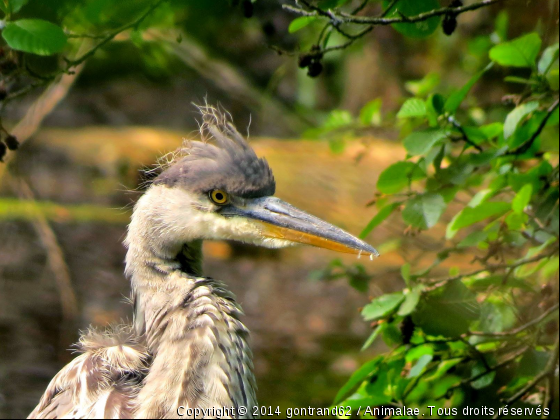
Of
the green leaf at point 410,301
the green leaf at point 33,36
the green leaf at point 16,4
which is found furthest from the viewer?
the green leaf at point 410,301

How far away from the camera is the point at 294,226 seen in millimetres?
2424

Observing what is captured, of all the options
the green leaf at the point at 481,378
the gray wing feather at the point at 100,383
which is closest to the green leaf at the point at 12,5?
the gray wing feather at the point at 100,383

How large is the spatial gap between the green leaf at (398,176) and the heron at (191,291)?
0.25m

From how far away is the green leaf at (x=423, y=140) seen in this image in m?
2.38

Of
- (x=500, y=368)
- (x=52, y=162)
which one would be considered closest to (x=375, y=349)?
(x=500, y=368)

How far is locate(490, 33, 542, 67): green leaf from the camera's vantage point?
241 cm

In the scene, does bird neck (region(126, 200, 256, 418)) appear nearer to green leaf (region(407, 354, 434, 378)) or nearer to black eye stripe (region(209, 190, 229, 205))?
black eye stripe (region(209, 190, 229, 205))

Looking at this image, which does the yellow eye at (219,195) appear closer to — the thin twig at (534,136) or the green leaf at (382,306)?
the green leaf at (382,306)

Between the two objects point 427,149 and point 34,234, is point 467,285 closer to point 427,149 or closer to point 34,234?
point 427,149

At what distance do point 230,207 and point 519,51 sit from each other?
1.20m

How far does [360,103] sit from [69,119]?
4851 mm

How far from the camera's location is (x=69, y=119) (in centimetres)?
1101

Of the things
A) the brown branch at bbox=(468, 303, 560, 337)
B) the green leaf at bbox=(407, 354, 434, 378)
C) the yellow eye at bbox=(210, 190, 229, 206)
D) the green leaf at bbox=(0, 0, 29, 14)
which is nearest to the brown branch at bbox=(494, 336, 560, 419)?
Result: the brown branch at bbox=(468, 303, 560, 337)

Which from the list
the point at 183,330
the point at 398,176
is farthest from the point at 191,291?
the point at 398,176
